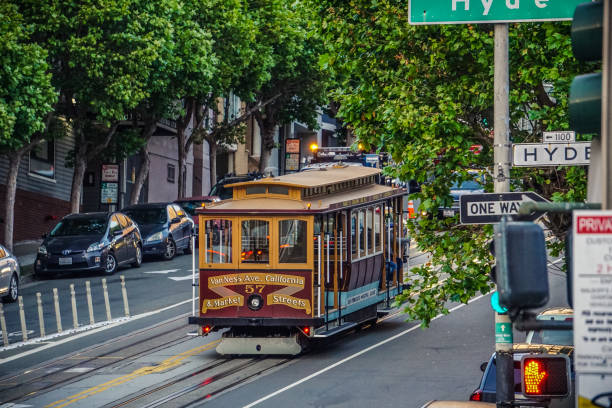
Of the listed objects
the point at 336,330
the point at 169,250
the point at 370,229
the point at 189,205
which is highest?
the point at 189,205

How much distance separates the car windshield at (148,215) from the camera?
31.2m

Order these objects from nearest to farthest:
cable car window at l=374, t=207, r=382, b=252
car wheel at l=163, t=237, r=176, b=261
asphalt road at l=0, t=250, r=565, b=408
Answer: asphalt road at l=0, t=250, r=565, b=408, cable car window at l=374, t=207, r=382, b=252, car wheel at l=163, t=237, r=176, b=261

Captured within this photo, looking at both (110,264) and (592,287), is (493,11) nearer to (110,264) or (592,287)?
(592,287)

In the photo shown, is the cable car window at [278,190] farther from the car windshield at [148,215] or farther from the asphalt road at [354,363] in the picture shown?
the car windshield at [148,215]

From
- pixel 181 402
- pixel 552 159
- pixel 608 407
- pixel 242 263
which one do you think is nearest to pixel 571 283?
pixel 608 407

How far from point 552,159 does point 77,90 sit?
845 inches

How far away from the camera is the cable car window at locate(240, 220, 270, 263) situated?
1673 centimetres

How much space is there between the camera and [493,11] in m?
8.55

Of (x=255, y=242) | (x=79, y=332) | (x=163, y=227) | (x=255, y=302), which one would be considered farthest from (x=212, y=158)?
(x=255, y=302)

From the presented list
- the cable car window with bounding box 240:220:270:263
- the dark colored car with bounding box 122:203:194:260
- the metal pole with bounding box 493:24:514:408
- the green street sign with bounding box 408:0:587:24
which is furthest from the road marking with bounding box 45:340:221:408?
the dark colored car with bounding box 122:203:194:260

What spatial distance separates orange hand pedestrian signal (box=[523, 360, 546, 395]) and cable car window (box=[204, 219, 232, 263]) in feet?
33.7

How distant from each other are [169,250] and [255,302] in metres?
14.6

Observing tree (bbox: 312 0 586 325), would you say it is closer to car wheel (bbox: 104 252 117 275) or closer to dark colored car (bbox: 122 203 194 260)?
Answer: car wheel (bbox: 104 252 117 275)

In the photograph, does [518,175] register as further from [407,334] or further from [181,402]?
[407,334]
